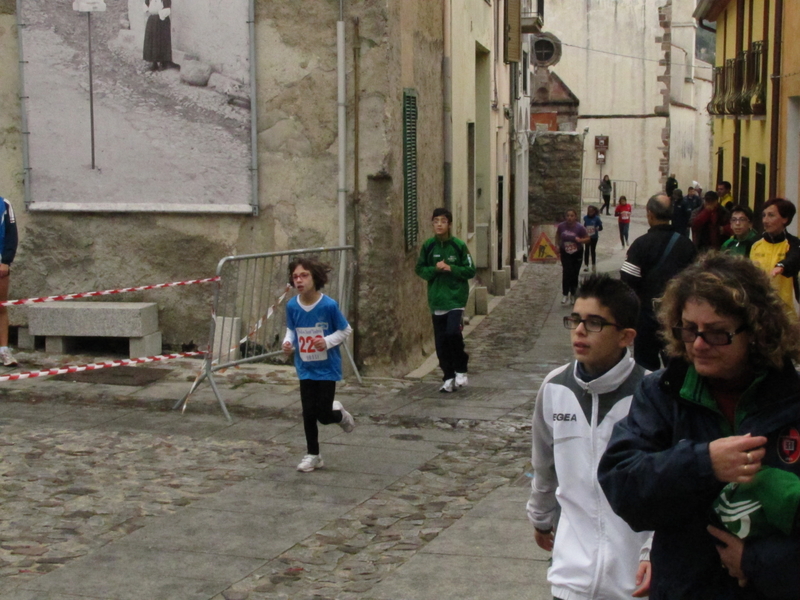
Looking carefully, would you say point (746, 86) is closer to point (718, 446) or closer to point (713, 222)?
point (713, 222)

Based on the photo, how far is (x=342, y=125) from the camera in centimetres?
1043

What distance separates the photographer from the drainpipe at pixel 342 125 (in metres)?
10.4

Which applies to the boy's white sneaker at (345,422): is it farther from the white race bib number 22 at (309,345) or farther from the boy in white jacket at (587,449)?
the boy in white jacket at (587,449)

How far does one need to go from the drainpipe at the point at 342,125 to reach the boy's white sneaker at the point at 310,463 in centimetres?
350

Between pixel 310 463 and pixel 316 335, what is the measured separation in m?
0.80

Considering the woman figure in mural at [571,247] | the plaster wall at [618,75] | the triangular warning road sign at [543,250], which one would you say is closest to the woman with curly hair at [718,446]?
the woman figure in mural at [571,247]

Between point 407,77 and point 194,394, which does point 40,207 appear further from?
point 407,77

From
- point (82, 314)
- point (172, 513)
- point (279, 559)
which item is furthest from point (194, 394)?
point (279, 559)

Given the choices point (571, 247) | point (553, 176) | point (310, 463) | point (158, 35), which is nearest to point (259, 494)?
point (310, 463)

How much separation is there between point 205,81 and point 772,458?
8966 mm

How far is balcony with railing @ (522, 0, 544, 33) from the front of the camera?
2497 centimetres

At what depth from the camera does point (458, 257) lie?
1020 centimetres

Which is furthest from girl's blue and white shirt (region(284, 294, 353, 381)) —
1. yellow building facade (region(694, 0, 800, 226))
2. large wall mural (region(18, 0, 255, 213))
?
yellow building facade (region(694, 0, 800, 226))

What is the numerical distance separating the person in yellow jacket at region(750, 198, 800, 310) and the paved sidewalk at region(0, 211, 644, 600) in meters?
2.28
